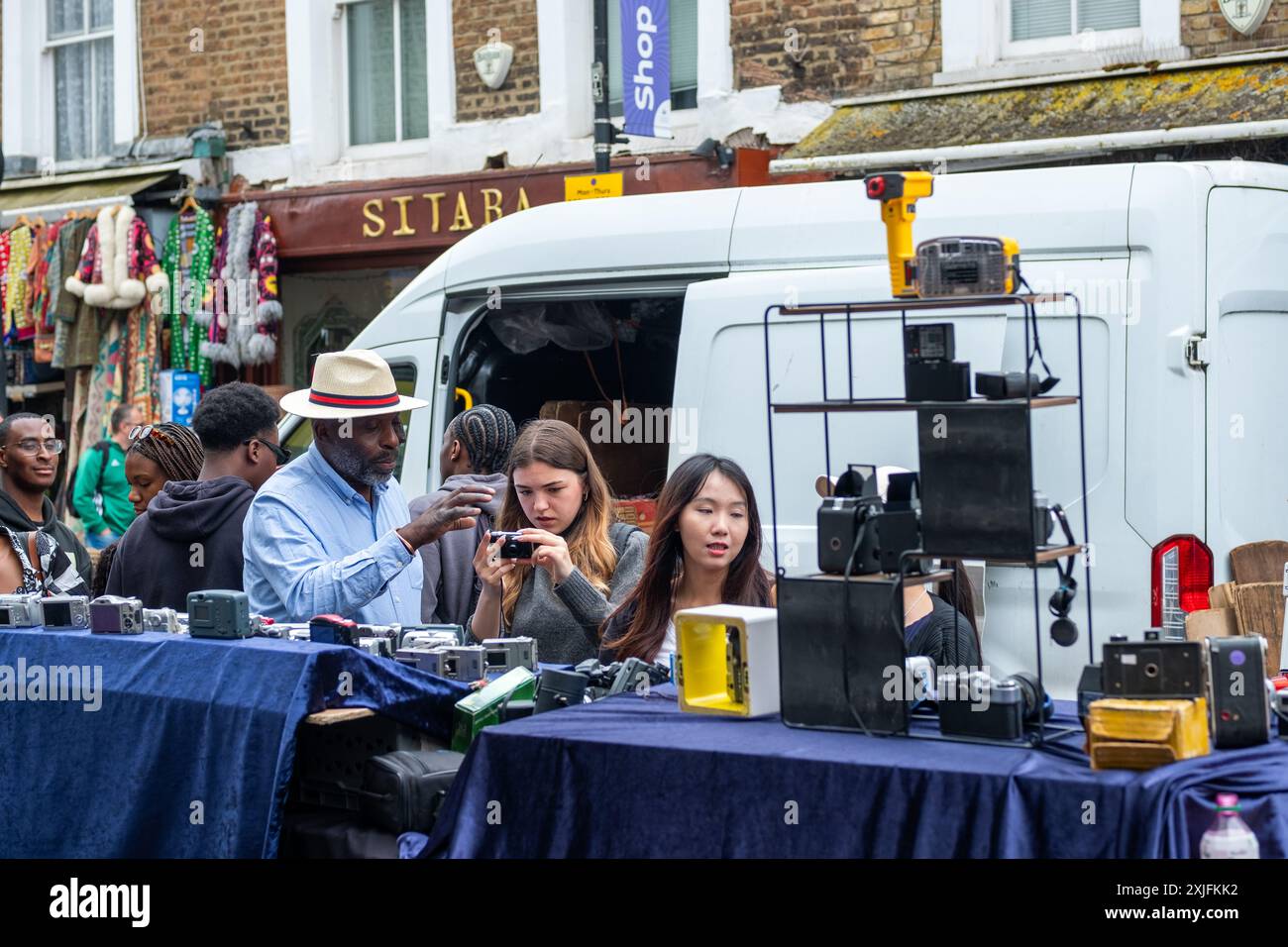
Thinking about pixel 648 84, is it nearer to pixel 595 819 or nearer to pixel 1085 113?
pixel 1085 113

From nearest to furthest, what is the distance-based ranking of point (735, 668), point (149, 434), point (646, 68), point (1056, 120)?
point (735, 668) < point (149, 434) < point (1056, 120) < point (646, 68)

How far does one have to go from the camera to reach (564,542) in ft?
17.3

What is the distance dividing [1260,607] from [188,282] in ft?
32.1

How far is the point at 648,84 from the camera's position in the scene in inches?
446

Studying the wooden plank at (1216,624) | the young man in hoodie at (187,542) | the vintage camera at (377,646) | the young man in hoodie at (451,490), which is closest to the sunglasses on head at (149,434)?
the young man in hoodie at (187,542)

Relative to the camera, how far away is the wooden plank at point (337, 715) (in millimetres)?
4387

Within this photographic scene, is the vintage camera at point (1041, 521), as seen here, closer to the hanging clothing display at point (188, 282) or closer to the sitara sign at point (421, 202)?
the sitara sign at point (421, 202)

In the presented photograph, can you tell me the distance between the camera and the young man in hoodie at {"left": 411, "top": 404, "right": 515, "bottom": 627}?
21.0 ft

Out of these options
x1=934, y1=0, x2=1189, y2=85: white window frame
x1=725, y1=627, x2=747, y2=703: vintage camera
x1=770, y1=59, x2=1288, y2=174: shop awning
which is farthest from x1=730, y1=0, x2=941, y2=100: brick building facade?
x1=725, y1=627, x2=747, y2=703: vintage camera

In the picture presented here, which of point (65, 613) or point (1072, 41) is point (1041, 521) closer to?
point (65, 613)

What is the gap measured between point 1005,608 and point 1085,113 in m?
4.60

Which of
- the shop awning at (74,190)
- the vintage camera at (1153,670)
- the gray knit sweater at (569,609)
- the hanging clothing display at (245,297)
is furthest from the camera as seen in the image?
the shop awning at (74,190)

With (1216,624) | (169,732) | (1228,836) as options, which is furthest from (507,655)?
(1216,624)

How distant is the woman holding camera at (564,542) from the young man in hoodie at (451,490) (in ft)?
1.76
